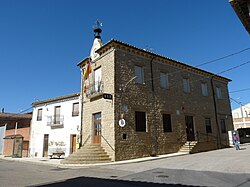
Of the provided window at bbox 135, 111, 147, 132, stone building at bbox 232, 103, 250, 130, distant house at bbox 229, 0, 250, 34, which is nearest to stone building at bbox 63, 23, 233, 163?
window at bbox 135, 111, 147, 132

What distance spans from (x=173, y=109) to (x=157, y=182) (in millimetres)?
10357

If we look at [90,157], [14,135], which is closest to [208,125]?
[90,157]

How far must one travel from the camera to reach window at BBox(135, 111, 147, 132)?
13859 mm

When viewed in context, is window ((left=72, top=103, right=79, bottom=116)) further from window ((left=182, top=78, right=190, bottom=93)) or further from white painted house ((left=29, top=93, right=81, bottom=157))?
window ((left=182, top=78, right=190, bottom=93))

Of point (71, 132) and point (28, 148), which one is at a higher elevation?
point (71, 132)

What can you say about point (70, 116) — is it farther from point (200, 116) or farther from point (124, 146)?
point (200, 116)

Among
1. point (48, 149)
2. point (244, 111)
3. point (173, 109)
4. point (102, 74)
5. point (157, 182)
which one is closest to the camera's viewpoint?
point (157, 182)

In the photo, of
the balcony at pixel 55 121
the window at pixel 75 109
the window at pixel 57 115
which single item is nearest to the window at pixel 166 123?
the window at pixel 75 109

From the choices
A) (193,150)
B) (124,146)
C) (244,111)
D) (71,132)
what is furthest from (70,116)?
(244,111)

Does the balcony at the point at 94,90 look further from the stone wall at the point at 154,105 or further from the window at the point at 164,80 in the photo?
the window at the point at 164,80

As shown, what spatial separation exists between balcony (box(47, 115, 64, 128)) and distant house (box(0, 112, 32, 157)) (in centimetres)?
361

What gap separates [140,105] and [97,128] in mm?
3434

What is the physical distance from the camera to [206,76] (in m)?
20.5

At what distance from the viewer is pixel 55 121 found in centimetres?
1939
